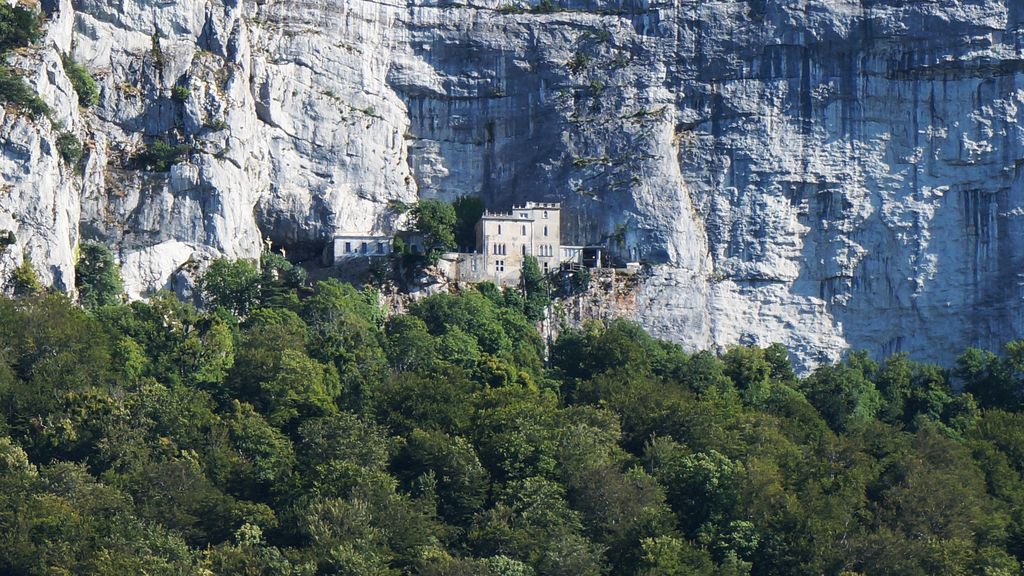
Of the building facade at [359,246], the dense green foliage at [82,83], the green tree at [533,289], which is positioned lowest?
the green tree at [533,289]

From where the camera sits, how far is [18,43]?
77062 mm

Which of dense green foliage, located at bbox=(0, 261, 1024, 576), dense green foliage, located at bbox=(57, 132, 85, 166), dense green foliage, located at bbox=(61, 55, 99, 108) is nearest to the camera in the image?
dense green foliage, located at bbox=(0, 261, 1024, 576)

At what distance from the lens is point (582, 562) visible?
59312 millimetres

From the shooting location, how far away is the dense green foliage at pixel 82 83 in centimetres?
7856

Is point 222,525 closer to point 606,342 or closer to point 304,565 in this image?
point 304,565

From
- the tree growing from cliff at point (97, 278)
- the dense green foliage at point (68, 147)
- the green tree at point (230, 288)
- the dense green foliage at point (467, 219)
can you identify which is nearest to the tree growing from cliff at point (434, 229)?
the dense green foliage at point (467, 219)

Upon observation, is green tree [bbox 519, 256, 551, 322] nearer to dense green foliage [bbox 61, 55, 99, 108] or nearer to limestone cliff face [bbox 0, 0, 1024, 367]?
limestone cliff face [bbox 0, 0, 1024, 367]

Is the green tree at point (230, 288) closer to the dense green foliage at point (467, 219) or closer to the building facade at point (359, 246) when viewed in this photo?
the building facade at point (359, 246)

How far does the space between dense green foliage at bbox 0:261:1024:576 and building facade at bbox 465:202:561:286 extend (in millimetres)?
5003

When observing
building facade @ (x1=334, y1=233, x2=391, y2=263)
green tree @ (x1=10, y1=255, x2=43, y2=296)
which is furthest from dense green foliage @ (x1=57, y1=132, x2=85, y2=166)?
building facade @ (x1=334, y1=233, x2=391, y2=263)

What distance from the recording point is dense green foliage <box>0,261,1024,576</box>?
59.4 metres

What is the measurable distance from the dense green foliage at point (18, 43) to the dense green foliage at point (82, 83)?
1.65 m

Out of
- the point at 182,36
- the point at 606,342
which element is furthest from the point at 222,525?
the point at 182,36

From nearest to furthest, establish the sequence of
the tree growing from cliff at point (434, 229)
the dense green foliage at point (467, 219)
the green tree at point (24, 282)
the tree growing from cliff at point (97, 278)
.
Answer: the green tree at point (24, 282) → the tree growing from cliff at point (97, 278) → the tree growing from cliff at point (434, 229) → the dense green foliage at point (467, 219)
